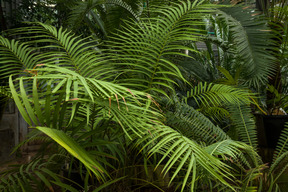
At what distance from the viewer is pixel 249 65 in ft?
6.23

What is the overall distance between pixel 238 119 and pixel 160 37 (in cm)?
91

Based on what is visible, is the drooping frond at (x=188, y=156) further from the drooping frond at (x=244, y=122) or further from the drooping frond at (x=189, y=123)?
the drooping frond at (x=244, y=122)

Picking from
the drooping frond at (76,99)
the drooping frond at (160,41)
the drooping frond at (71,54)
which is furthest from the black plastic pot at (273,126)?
the drooping frond at (76,99)

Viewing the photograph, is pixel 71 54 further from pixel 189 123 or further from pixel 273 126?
pixel 273 126

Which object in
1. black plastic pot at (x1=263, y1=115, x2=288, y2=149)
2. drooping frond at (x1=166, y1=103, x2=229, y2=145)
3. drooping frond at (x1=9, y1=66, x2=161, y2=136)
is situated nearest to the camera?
drooping frond at (x1=9, y1=66, x2=161, y2=136)

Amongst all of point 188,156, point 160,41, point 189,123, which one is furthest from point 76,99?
point 189,123

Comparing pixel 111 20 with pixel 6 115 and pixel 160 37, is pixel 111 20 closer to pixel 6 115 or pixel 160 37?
pixel 160 37

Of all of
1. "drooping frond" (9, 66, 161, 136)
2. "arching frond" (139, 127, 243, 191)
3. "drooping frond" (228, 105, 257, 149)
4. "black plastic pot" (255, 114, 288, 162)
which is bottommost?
"black plastic pot" (255, 114, 288, 162)

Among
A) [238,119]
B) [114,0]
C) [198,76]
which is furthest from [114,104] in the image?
[198,76]

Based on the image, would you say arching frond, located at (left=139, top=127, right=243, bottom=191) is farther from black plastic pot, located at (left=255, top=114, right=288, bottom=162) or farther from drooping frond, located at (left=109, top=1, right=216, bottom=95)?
black plastic pot, located at (left=255, top=114, right=288, bottom=162)

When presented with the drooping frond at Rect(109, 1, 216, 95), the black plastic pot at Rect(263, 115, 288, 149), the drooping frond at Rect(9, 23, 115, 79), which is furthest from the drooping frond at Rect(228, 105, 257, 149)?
the drooping frond at Rect(9, 23, 115, 79)

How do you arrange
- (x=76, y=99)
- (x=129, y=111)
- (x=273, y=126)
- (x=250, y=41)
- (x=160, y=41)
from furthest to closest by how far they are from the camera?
(x=273, y=126)
(x=250, y=41)
(x=160, y=41)
(x=129, y=111)
(x=76, y=99)

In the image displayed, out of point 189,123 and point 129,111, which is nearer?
point 129,111

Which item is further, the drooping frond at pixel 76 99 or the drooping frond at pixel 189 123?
the drooping frond at pixel 189 123
